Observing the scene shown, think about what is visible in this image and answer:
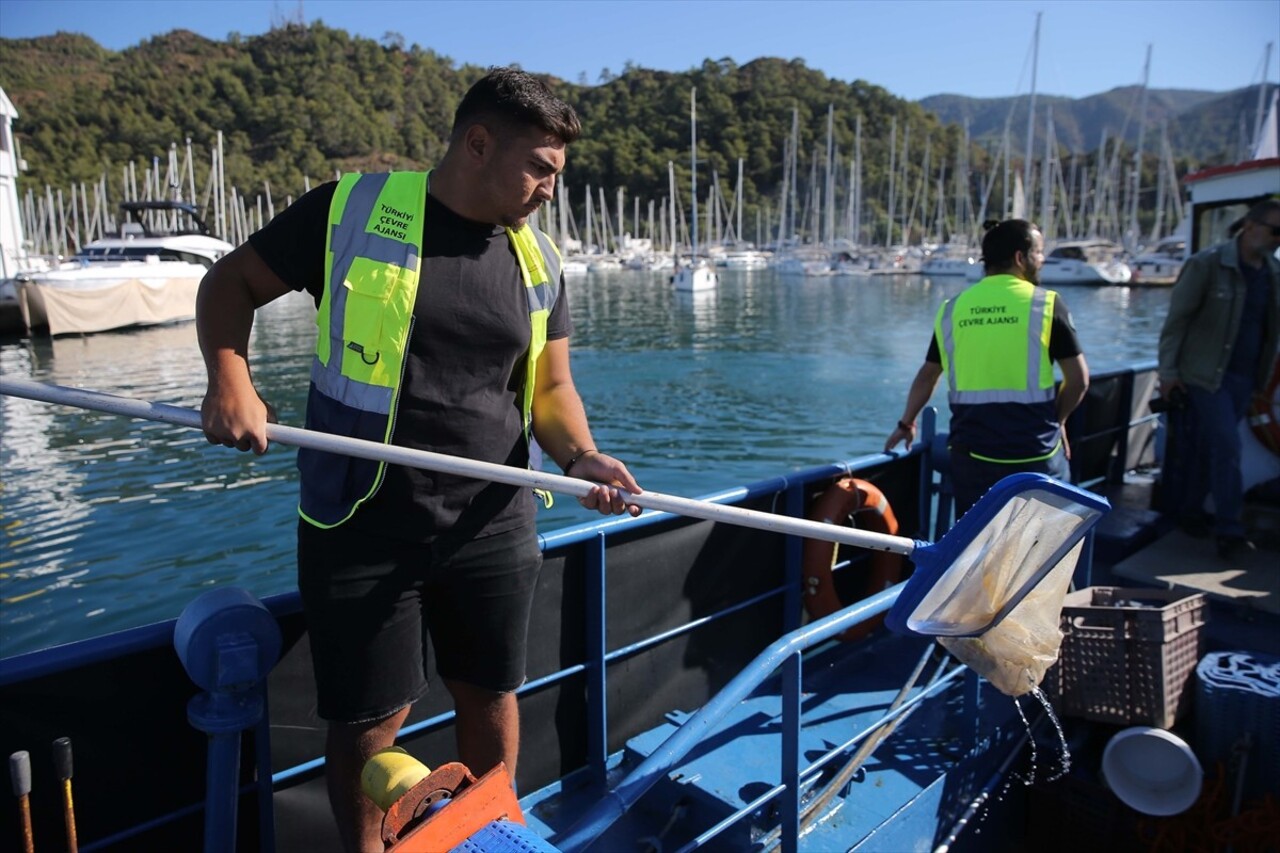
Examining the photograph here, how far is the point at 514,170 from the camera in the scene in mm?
1984

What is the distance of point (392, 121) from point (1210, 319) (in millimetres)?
131718

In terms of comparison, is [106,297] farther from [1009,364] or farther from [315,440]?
[315,440]

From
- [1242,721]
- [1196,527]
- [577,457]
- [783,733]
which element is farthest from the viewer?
[1196,527]

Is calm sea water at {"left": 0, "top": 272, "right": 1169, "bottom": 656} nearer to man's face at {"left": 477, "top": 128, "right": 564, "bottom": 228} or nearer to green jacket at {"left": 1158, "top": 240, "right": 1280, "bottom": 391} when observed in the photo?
green jacket at {"left": 1158, "top": 240, "right": 1280, "bottom": 391}

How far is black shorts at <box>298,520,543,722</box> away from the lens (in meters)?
1.93

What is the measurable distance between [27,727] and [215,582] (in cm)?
690

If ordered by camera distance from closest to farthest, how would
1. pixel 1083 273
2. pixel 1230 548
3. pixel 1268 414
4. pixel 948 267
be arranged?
pixel 1230 548 → pixel 1268 414 → pixel 1083 273 → pixel 948 267

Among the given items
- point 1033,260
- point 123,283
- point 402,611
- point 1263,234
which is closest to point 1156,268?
point 123,283

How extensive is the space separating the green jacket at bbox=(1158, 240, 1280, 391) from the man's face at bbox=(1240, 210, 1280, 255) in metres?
0.06

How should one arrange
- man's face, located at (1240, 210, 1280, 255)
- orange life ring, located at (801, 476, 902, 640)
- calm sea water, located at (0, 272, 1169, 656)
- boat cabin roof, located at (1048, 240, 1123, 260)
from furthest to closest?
boat cabin roof, located at (1048, 240, 1123, 260) → calm sea water, located at (0, 272, 1169, 656) → man's face, located at (1240, 210, 1280, 255) → orange life ring, located at (801, 476, 902, 640)

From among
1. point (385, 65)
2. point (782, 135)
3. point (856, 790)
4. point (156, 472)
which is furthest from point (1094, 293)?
point (385, 65)

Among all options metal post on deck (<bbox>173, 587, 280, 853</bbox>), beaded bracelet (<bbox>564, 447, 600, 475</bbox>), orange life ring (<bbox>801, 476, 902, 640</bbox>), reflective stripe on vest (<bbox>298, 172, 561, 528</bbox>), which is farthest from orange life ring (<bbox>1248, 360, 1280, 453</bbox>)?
metal post on deck (<bbox>173, 587, 280, 853</bbox>)

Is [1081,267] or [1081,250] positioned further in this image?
[1081,250]

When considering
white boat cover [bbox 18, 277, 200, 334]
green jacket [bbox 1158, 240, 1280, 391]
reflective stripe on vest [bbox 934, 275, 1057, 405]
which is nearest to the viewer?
reflective stripe on vest [bbox 934, 275, 1057, 405]
